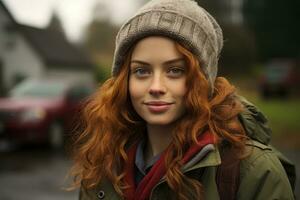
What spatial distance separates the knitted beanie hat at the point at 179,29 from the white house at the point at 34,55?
A: 3.51 metres

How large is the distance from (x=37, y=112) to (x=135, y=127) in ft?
26.9

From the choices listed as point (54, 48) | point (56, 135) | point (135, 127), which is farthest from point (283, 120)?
point (135, 127)

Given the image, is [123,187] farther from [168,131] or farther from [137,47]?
[137,47]

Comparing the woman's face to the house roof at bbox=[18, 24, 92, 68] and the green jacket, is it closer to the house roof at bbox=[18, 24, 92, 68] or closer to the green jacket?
the green jacket

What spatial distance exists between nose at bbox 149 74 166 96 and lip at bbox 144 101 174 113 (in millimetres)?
38

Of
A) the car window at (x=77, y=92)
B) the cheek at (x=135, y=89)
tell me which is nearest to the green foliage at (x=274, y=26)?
the car window at (x=77, y=92)

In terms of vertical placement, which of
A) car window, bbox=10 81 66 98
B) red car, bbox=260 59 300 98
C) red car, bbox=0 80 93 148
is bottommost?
red car, bbox=260 59 300 98

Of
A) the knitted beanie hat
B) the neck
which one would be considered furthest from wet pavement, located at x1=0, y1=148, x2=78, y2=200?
the knitted beanie hat

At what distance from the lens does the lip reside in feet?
6.44

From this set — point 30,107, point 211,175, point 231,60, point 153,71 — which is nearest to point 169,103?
point 153,71

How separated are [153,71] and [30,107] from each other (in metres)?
8.56

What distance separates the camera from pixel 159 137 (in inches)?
83.2

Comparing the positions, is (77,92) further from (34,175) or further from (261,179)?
(261,179)

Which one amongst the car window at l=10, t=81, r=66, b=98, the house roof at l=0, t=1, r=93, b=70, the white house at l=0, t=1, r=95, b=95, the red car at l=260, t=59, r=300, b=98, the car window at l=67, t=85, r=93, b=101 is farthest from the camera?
the red car at l=260, t=59, r=300, b=98
